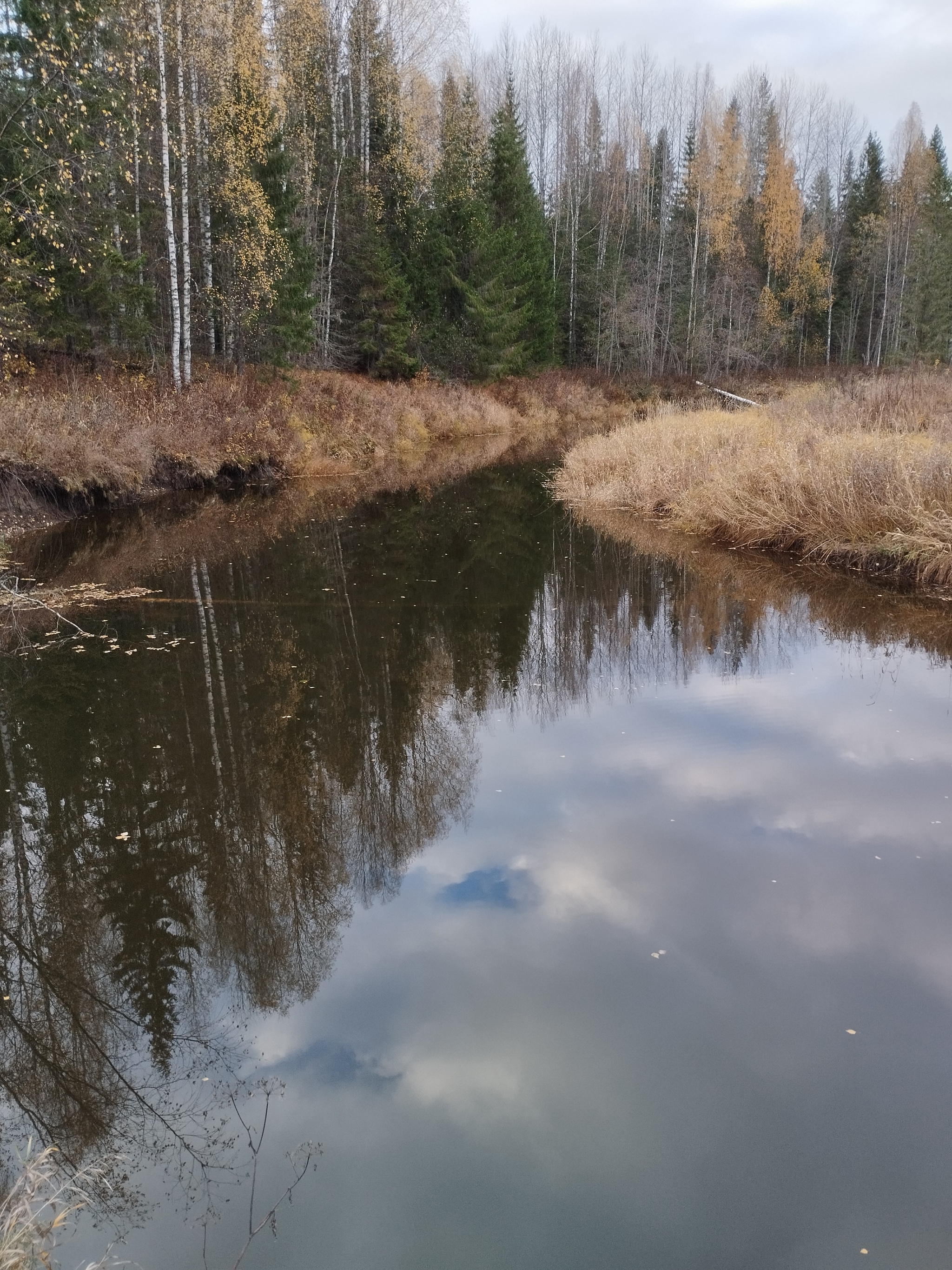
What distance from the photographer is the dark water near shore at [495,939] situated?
3180 millimetres

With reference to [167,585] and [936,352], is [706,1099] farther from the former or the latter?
[936,352]

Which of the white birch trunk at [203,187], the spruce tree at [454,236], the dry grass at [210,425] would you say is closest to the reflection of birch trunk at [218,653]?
the dry grass at [210,425]

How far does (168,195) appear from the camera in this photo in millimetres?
17641

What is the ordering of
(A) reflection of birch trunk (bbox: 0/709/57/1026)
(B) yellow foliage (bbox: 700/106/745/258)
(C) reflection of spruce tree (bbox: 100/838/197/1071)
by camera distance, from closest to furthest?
(C) reflection of spruce tree (bbox: 100/838/197/1071)
(A) reflection of birch trunk (bbox: 0/709/57/1026)
(B) yellow foliage (bbox: 700/106/745/258)

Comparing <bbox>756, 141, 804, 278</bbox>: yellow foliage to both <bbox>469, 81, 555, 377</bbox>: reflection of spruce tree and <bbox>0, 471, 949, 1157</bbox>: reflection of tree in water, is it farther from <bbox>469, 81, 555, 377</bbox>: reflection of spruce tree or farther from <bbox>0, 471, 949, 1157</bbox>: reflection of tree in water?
<bbox>0, 471, 949, 1157</bbox>: reflection of tree in water

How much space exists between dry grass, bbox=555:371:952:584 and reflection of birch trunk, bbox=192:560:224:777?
24.0 feet

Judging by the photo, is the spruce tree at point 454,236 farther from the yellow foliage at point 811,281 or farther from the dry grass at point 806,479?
the yellow foliage at point 811,281

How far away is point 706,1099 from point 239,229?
21619mm

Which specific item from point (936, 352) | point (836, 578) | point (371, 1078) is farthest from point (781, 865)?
point (936, 352)

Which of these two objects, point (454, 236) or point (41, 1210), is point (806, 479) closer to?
point (41, 1210)

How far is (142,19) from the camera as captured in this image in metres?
17.9

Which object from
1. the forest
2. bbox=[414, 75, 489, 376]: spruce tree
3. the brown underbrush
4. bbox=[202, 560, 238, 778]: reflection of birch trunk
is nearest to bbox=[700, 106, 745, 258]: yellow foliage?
the forest

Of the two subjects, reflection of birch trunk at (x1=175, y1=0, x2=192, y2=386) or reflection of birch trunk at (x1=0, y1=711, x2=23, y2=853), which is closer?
reflection of birch trunk at (x1=0, y1=711, x2=23, y2=853)

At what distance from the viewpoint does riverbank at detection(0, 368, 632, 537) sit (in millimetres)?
14484
